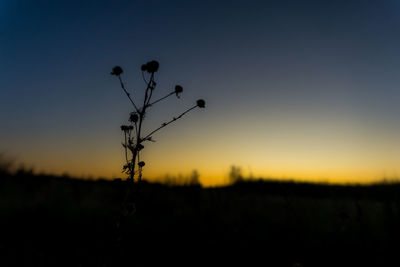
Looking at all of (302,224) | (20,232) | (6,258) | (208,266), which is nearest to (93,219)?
(20,232)

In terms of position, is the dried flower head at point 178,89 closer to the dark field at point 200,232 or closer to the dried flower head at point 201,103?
the dried flower head at point 201,103

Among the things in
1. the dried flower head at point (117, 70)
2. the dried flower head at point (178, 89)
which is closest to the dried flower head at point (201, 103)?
the dried flower head at point (178, 89)

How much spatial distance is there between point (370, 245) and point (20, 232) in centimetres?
899

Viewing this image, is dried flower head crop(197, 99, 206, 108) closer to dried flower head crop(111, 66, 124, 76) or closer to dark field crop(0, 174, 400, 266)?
dried flower head crop(111, 66, 124, 76)

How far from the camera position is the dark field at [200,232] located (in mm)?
6102

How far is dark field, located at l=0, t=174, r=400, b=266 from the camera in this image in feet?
20.0

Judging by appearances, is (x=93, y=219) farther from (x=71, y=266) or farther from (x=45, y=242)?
(x=71, y=266)

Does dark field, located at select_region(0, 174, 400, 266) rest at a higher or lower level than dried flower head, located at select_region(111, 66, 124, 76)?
lower

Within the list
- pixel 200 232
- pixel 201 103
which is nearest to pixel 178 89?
pixel 201 103

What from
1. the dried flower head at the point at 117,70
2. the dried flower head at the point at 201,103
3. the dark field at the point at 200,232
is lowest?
the dark field at the point at 200,232

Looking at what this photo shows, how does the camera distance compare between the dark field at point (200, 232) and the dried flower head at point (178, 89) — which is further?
the dark field at point (200, 232)

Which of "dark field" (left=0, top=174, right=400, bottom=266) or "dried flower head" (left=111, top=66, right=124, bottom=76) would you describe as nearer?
"dried flower head" (left=111, top=66, right=124, bottom=76)

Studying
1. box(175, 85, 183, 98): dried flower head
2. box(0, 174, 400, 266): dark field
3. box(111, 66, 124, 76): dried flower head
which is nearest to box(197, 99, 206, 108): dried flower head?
box(175, 85, 183, 98): dried flower head

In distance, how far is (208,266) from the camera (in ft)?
19.2
